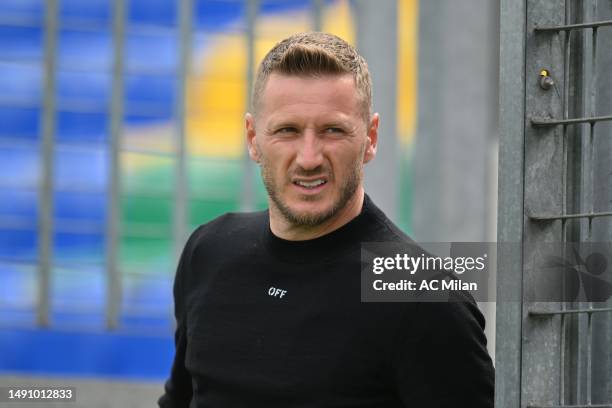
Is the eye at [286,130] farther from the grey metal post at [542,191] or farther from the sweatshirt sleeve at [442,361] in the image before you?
the grey metal post at [542,191]

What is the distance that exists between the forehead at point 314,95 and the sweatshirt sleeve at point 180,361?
71 centimetres

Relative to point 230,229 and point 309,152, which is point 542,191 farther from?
point 230,229

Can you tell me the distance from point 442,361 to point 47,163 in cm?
1601

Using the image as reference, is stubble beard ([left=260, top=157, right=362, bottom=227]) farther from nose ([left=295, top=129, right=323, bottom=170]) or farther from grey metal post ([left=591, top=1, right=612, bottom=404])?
A: grey metal post ([left=591, top=1, right=612, bottom=404])

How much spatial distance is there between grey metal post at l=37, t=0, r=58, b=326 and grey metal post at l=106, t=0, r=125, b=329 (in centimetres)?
70

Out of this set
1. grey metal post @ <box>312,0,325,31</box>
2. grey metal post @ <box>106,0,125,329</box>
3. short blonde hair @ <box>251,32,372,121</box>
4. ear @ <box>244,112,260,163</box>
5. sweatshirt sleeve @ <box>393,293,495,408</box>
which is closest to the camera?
sweatshirt sleeve @ <box>393,293,495,408</box>

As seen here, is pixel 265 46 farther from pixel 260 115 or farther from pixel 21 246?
pixel 260 115

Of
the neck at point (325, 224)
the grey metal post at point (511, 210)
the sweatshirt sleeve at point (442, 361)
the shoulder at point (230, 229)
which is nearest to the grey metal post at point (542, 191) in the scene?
the grey metal post at point (511, 210)

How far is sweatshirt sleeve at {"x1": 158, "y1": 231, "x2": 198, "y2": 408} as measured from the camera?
479 centimetres

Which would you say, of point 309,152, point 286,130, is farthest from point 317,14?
point 309,152

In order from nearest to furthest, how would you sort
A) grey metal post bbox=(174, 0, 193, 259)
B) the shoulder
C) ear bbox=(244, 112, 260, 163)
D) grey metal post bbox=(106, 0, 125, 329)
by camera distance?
1. ear bbox=(244, 112, 260, 163)
2. the shoulder
3. grey metal post bbox=(106, 0, 125, 329)
4. grey metal post bbox=(174, 0, 193, 259)

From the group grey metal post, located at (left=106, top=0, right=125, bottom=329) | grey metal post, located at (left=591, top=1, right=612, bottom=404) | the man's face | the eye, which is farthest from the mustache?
grey metal post, located at (left=106, top=0, right=125, bottom=329)

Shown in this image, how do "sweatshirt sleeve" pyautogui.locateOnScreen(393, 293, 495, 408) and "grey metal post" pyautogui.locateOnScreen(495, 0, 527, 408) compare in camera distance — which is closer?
"grey metal post" pyautogui.locateOnScreen(495, 0, 527, 408)

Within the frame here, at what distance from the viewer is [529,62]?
3.63 m
